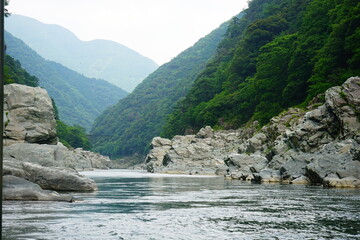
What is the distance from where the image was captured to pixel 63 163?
2634 cm

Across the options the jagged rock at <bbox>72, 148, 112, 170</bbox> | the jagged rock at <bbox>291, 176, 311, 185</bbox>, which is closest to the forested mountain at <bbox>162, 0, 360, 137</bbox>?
the jagged rock at <bbox>291, 176, 311, 185</bbox>

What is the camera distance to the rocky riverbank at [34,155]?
18047 mm

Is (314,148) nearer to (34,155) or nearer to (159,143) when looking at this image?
(34,155)

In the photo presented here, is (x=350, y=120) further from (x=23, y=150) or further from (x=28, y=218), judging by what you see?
(x=28, y=218)

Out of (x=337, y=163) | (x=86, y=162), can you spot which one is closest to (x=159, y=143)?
(x=86, y=162)

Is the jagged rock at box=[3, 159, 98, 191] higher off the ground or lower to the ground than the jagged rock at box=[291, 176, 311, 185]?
higher

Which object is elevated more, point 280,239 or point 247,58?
point 247,58

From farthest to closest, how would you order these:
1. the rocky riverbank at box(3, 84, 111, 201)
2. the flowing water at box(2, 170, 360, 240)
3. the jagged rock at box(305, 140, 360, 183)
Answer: the jagged rock at box(305, 140, 360, 183), the rocky riverbank at box(3, 84, 111, 201), the flowing water at box(2, 170, 360, 240)

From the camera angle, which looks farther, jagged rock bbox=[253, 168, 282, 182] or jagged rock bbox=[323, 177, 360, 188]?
jagged rock bbox=[253, 168, 282, 182]

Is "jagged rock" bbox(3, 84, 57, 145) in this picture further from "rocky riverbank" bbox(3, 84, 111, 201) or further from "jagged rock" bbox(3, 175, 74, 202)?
"jagged rock" bbox(3, 175, 74, 202)

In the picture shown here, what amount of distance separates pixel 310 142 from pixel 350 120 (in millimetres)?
4282

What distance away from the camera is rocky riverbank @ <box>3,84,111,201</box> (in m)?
18.0

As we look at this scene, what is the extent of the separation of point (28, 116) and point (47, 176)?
10220 millimetres

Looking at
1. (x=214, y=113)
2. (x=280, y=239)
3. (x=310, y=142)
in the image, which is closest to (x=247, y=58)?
(x=214, y=113)
